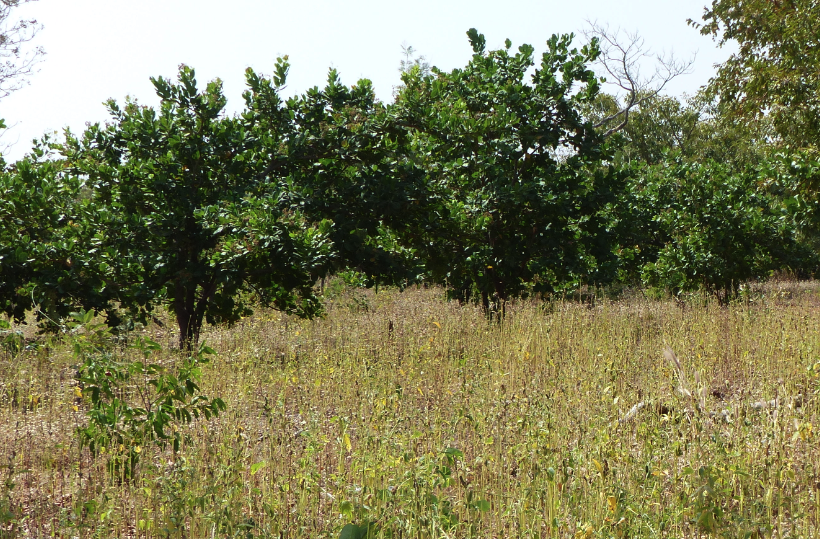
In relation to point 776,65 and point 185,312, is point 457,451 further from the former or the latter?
point 776,65

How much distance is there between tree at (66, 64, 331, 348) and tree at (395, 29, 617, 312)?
2178 mm

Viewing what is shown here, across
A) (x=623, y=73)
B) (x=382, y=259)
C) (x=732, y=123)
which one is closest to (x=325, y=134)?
(x=382, y=259)

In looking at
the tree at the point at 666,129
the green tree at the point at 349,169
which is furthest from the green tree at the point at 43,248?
the tree at the point at 666,129

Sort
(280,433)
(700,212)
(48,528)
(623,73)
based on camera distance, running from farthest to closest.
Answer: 1. (623,73)
2. (700,212)
3. (280,433)
4. (48,528)

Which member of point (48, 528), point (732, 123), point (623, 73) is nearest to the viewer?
point (48, 528)

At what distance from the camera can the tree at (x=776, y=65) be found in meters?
12.4

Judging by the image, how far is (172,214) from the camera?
7.31 meters

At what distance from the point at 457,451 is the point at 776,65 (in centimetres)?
1332

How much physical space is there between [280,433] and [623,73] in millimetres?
20940

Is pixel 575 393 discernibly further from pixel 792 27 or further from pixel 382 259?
pixel 792 27

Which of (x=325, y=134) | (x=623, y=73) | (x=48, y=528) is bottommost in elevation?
(x=48, y=528)

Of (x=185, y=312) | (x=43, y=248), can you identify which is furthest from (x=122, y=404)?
(x=185, y=312)

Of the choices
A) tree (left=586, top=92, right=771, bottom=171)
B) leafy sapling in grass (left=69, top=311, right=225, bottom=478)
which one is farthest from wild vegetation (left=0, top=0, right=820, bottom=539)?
tree (left=586, top=92, right=771, bottom=171)

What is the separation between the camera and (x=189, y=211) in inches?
295
